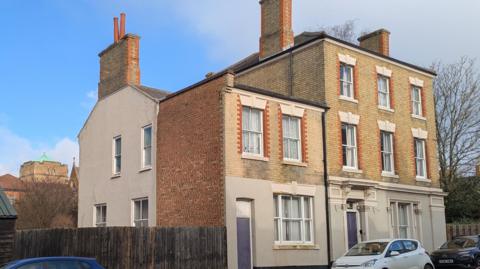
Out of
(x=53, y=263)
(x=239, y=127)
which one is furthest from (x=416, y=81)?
Answer: (x=53, y=263)

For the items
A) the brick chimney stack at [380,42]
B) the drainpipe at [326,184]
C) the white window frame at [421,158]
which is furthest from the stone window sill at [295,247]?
the brick chimney stack at [380,42]

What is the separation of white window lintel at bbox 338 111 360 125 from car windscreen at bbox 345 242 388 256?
7.41 m

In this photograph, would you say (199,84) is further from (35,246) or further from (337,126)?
(35,246)

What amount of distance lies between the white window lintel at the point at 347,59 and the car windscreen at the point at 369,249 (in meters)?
9.53

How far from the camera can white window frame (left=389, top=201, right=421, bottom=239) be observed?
2700 cm

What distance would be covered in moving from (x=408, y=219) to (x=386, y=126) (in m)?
4.64

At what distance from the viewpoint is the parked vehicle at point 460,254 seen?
22.6 metres

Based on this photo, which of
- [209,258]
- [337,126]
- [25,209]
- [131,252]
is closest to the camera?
[131,252]

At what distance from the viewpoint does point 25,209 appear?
5347cm

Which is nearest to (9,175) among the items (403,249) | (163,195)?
(163,195)

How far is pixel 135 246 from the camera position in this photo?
17719 mm

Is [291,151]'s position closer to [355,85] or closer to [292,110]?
[292,110]

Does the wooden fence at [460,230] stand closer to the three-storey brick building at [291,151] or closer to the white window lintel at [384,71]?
the three-storey brick building at [291,151]

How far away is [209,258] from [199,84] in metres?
6.48
